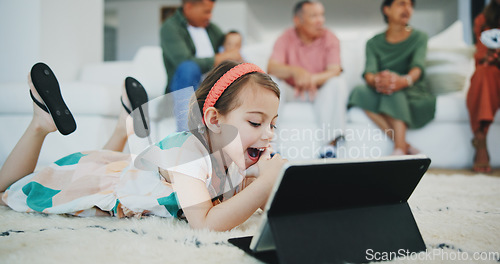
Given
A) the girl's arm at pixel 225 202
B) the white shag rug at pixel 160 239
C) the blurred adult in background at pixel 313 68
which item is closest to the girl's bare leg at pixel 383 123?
the blurred adult in background at pixel 313 68

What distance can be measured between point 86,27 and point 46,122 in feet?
6.49

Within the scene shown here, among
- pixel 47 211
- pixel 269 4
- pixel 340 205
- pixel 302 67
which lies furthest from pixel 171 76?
pixel 269 4

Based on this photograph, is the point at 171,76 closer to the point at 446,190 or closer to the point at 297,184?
the point at 446,190

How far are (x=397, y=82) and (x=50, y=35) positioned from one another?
2105mm

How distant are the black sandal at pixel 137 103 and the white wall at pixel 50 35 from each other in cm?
120

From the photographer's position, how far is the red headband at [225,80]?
0.74m

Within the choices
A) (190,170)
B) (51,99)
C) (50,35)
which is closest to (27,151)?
(51,99)

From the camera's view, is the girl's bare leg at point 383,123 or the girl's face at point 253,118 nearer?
the girl's face at point 253,118

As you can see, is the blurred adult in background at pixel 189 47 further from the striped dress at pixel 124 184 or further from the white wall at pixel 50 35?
the striped dress at pixel 124 184

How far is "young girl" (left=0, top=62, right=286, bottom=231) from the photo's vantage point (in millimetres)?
651

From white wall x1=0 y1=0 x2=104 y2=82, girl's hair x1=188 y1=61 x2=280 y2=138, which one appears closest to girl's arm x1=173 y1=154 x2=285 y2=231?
girl's hair x1=188 y1=61 x2=280 y2=138

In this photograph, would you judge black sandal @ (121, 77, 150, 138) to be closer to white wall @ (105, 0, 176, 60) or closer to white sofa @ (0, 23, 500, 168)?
white sofa @ (0, 23, 500, 168)

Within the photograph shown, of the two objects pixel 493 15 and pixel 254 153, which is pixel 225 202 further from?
pixel 493 15

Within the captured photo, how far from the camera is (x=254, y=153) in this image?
75cm
